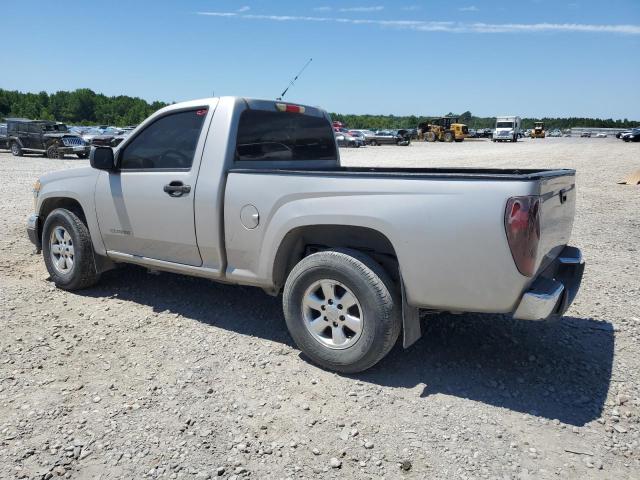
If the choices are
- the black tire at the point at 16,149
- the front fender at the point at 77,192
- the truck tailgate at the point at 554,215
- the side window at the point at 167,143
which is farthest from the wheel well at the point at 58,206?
the black tire at the point at 16,149

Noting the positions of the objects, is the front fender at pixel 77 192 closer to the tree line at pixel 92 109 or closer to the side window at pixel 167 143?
the side window at pixel 167 143

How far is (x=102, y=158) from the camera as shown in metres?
4.75

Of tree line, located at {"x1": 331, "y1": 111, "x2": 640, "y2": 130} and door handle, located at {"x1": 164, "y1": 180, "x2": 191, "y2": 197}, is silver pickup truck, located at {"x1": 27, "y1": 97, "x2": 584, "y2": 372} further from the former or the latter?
tree line, located at {"x1": 331, "y1": 111, "x2": 640, "y2": 130}

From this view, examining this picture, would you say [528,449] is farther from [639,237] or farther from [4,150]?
[4,150]

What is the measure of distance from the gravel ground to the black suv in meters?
22.1

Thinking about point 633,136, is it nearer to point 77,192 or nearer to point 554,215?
point 554,215

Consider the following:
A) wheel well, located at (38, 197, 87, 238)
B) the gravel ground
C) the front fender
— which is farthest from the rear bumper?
wheel well, located at (38, 197, 87, 238)

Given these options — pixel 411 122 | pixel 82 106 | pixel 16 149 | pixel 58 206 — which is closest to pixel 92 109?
pixel 82 106

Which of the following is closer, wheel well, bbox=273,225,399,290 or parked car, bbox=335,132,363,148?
wheel well, bbox=273,225,399,290

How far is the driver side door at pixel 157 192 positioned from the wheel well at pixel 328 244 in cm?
79

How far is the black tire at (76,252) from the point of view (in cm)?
516

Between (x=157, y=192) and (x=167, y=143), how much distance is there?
464mm

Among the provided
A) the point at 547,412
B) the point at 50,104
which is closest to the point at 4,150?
the point at 547,412

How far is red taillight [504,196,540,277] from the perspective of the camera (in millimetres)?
2977
